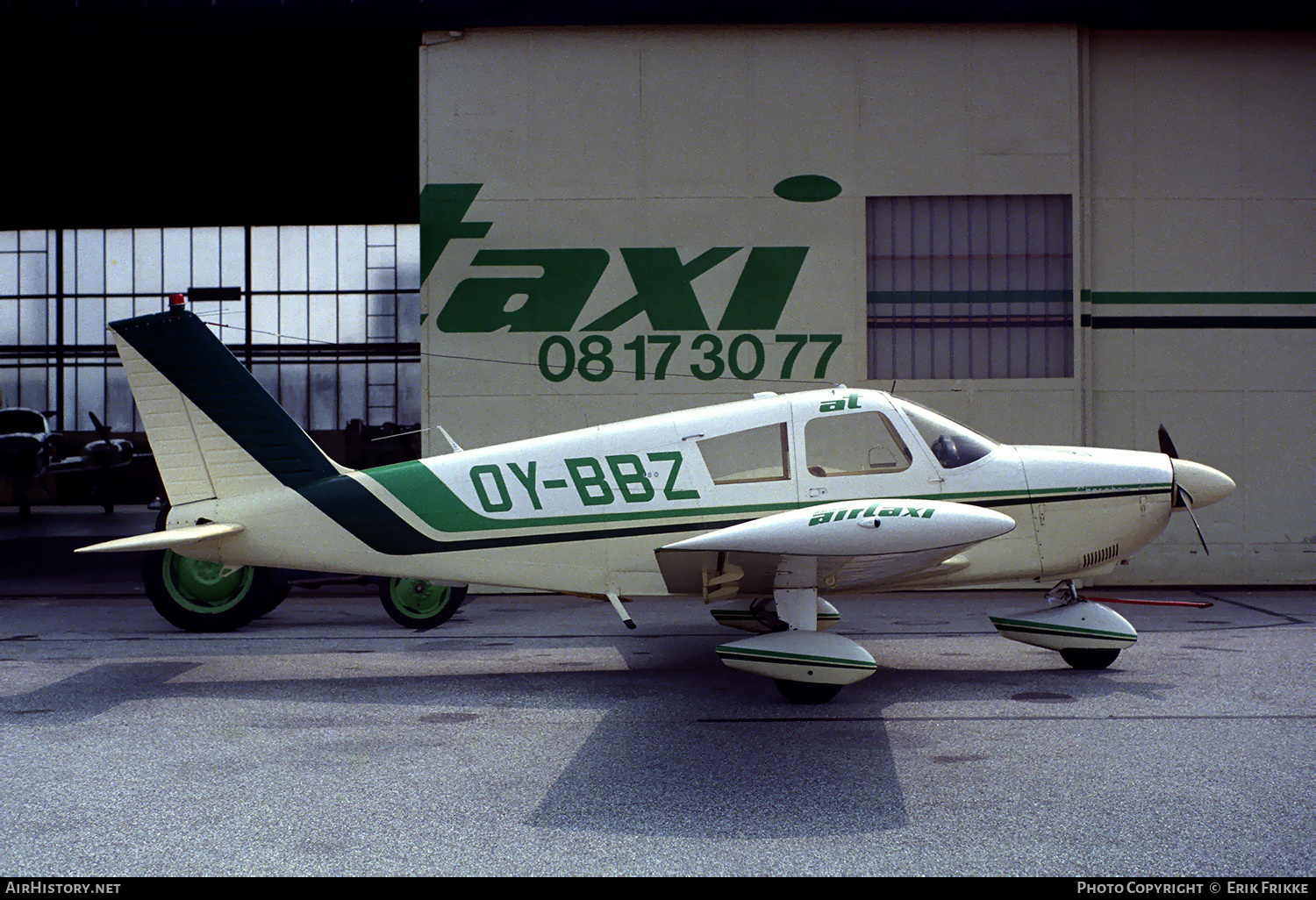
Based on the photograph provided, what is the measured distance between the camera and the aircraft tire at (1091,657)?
7.61 metres

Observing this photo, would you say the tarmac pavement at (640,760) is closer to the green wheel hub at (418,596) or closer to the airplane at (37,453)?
the green wheel hub at (418,596)

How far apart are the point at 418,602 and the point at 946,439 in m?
5.51

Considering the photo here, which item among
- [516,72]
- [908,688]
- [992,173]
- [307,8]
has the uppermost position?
[307,8]

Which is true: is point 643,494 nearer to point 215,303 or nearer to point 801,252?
point 801,252

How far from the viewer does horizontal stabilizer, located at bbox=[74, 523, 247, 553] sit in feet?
22.6

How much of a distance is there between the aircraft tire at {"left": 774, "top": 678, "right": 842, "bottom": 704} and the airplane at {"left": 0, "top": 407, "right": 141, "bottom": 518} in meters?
22.1

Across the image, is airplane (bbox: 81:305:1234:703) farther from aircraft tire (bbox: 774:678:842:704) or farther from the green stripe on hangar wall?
the green stripe on hangar wall

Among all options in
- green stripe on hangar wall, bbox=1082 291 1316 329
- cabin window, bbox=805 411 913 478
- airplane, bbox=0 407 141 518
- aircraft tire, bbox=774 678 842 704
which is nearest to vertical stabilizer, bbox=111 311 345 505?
cabin window, bbox=805 411 913 478

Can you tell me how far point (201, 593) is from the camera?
10.1m

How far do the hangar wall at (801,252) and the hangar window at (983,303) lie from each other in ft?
0.11

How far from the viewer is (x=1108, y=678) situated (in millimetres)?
7324

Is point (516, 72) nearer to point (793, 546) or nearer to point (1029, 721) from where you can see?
point (793, 546)

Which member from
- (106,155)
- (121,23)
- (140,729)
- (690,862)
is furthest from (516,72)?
(106,155)

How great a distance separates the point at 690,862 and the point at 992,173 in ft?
36.2
